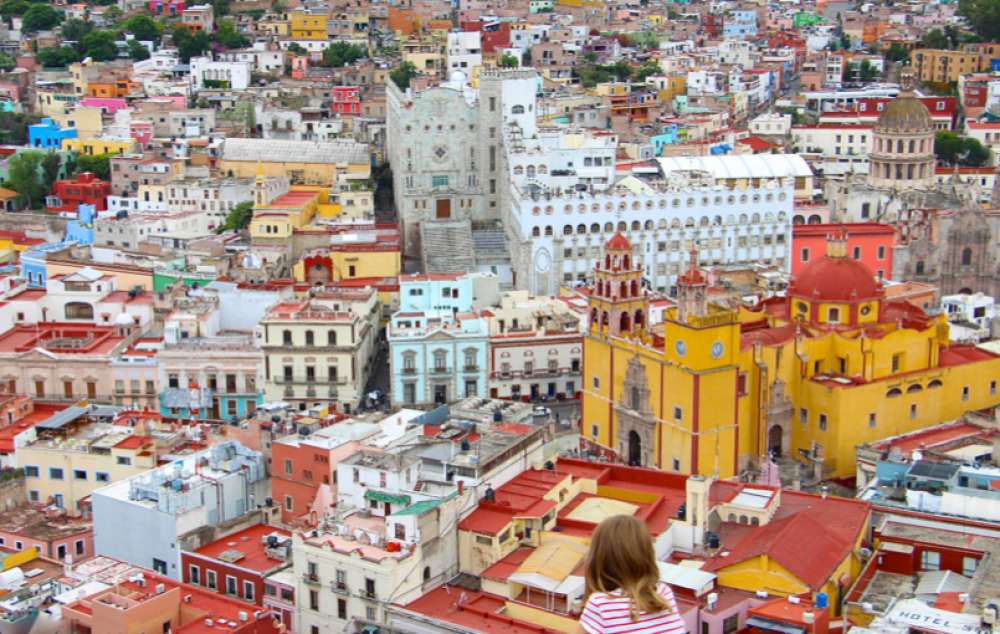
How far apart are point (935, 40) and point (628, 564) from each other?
129398 mm

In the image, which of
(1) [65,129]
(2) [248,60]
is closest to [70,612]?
(1) [65,129]

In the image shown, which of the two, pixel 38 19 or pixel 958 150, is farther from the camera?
pixel 38 19

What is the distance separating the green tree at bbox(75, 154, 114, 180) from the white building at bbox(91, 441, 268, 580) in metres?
51.7

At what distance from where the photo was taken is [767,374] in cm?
4862

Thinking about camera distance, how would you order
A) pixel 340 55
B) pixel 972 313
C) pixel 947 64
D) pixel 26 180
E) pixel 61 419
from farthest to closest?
pixel 340 55 → pixel 947 64 → pixel 26 180 → pixel 972 313 → pixel 61 419

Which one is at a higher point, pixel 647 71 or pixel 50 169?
pixel 647 71

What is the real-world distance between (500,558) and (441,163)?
43.2 meters

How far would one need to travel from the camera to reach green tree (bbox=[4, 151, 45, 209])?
3570 inches

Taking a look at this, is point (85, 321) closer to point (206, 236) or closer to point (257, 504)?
point (206, 236)

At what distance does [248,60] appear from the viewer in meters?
121

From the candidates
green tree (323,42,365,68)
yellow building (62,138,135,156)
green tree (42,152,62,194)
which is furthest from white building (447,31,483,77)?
green tree (42,152,62,194)

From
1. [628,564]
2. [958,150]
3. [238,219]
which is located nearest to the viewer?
[628,564]

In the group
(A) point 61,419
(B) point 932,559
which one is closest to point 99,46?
(A) point 61,419

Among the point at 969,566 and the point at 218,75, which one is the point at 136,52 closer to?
the point at 218,75
